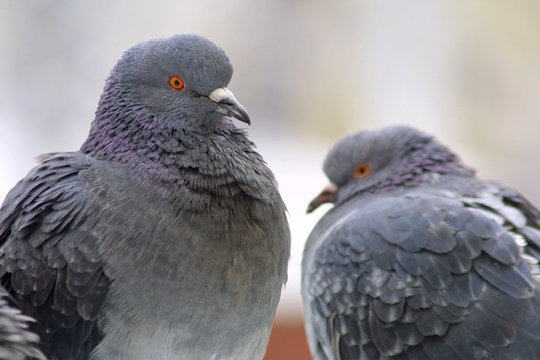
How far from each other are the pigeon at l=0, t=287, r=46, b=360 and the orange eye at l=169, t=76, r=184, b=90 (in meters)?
1.07

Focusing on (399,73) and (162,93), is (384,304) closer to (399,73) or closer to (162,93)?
(162,93)

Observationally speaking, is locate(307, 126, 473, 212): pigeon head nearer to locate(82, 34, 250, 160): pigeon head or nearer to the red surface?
the red surface

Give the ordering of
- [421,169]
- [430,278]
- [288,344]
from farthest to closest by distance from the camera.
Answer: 1. [288,344]
2. [421,169]
3. [430,278]

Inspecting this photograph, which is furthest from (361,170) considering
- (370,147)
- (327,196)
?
(327,196)

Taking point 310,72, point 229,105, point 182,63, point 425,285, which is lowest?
point 425,285

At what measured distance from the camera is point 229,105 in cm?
299

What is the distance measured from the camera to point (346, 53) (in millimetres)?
8828

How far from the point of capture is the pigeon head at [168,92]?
9.66 feet

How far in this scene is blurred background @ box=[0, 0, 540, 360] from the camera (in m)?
7.49

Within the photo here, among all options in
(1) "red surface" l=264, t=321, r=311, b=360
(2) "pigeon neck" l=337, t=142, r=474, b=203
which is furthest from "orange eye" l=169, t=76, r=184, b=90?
(1) "red surface" l=264, t=321, r=311, b=360

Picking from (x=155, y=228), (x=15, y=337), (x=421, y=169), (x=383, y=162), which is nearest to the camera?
(x=15, y=337)

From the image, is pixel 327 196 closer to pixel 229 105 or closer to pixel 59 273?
pixel 229 105

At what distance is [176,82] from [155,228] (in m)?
0.66

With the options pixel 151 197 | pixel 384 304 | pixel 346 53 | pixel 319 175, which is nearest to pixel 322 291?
pixel 384 304
